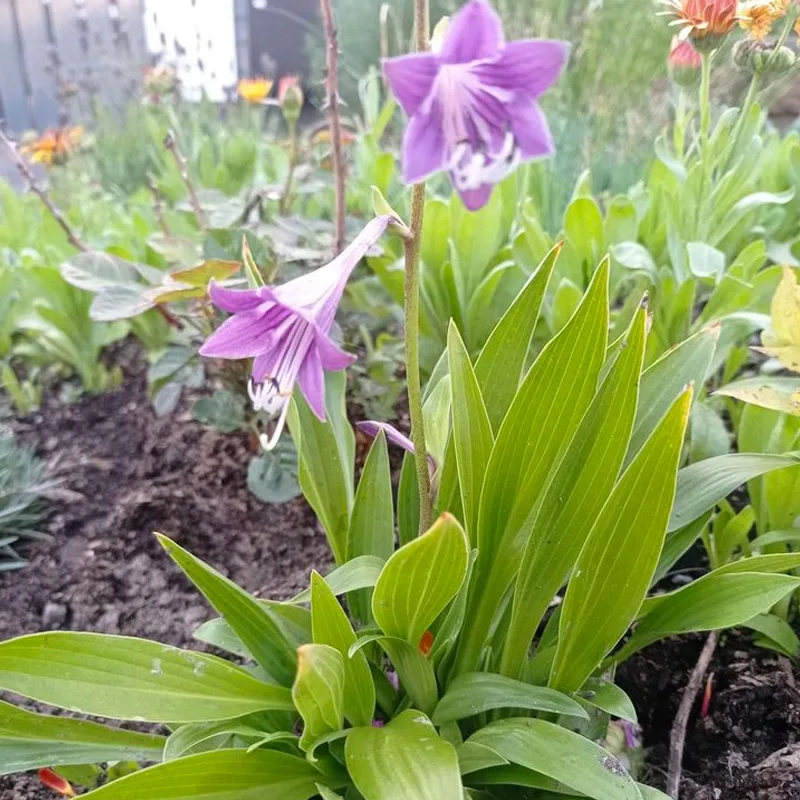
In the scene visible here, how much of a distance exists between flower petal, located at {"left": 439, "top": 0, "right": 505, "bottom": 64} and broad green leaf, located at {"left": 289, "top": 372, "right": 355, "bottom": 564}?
554 mm

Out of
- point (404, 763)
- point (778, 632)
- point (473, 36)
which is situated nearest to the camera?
point (473, 36)

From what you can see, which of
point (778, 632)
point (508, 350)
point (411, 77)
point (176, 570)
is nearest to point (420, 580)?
point (508, 350)

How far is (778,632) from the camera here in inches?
41.4

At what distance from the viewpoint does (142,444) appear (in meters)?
1.91

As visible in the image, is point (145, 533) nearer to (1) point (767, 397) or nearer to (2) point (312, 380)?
(2) point (312, 380)

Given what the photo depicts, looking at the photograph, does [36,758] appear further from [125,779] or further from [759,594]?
[759,594]

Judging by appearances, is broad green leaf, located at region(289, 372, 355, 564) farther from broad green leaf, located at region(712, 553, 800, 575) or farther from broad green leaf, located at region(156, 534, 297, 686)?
broad green leaf, located at region(712, 553, 800, 575)

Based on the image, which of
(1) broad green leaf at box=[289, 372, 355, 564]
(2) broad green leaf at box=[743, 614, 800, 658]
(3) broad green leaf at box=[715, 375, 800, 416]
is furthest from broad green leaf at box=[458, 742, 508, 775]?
(3) broad green leaf at box=[715, 375, 800, 416]

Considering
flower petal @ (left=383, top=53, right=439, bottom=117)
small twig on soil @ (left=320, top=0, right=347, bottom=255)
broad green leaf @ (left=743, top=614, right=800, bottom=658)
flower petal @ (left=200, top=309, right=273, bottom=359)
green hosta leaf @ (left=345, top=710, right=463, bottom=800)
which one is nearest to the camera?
flower petal @ (left=383, top=53, right=439, bottom=117)

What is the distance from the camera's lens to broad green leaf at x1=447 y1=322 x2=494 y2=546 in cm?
87

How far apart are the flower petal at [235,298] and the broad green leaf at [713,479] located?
56 centimetres

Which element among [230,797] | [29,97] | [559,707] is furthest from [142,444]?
[29,97]

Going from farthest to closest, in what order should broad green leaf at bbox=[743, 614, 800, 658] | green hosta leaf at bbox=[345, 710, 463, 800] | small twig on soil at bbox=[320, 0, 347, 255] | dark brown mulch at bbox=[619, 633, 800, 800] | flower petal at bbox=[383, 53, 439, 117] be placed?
small twig on soil at bbox=[320, 0, 347, 255]
broad green leaf at bbox=[743, 614, 800, 658]
dark brown mulch at bbox=[619, 633, 800, 800]
green hosta leaf at bbox=[345, 710, 463, 800]
flower petal at bbox=[383, 53, 439, 117]

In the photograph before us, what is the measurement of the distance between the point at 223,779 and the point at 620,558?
0.47m
